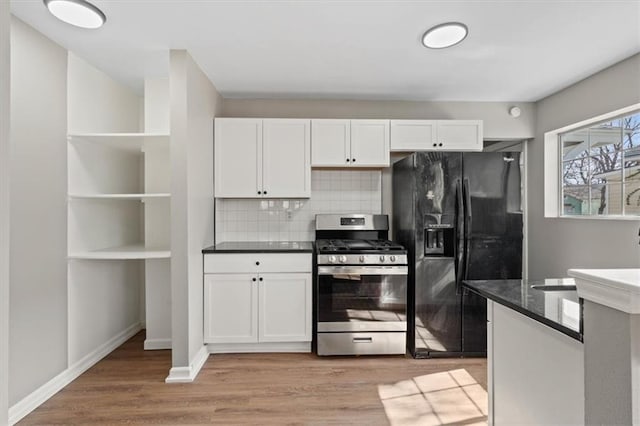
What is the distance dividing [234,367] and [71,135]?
2185 millimetres

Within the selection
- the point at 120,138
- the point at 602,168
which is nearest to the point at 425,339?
the point at 602,168

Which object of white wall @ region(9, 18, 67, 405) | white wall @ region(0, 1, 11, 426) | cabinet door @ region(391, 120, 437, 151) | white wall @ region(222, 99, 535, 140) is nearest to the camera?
white wall @ region(0, 1, 11, 426)

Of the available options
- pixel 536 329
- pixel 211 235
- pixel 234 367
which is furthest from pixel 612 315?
pixel 211 235

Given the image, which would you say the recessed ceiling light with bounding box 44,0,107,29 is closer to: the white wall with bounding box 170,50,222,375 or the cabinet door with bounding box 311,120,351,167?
the white wall with bounding box 170,50,222,375

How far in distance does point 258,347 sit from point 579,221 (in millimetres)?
3120

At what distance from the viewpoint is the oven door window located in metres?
2.92

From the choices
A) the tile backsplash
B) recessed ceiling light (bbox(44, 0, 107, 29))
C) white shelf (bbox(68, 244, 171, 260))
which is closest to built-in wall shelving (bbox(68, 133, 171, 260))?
white shelf (bbox(68, 244, 171, 260))

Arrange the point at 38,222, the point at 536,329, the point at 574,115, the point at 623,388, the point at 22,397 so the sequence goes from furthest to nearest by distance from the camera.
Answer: the point at 574,115
the point at 38,222
the point at 22,397
the point at 536,329
the point at 623,388

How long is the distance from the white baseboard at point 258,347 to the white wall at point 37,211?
1110mm

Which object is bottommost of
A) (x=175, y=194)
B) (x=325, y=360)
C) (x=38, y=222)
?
(x=325, y=360)

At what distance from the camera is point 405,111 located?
11.8 ft

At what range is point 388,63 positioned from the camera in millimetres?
2703

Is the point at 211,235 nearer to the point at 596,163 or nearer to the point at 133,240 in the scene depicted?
the point at 133,240

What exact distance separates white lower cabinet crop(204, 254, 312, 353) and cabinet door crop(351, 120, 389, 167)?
1.10 meters
